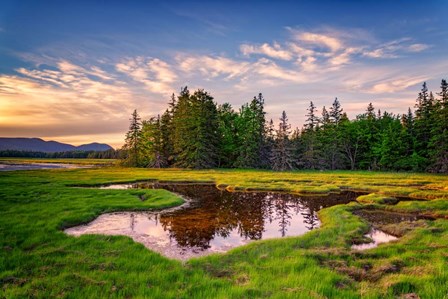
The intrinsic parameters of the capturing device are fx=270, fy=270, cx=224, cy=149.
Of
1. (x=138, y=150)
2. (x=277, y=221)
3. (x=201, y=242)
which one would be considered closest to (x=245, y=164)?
(x=138, y=150)

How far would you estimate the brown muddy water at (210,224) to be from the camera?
13414 mm

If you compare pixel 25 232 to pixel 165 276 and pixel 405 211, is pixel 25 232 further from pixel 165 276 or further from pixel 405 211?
pixel 405 211

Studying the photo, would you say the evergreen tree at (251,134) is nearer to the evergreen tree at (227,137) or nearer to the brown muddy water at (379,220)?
the evergreen tree at (227,137)

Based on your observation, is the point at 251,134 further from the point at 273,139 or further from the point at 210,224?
the point at 210,224

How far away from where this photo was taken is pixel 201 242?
13.6m

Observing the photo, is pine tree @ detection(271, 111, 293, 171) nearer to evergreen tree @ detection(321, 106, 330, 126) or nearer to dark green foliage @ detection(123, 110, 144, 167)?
evergreen tree @ detection(321, 106, 330, 126)

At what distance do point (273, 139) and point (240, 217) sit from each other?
6235 centimetres

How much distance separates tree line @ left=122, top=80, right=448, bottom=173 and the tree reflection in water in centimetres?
4137

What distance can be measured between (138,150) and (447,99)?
255 feet

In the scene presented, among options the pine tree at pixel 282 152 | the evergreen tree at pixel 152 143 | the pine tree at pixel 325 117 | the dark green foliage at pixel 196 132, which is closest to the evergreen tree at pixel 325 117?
the pine tree at pixel 325 117

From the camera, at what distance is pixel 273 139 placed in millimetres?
79938

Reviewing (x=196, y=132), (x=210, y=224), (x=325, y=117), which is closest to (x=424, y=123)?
(x=325, y=117)

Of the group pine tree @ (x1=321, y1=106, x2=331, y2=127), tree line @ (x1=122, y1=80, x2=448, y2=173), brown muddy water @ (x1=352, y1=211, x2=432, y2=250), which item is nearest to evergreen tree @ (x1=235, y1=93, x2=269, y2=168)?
tree line @ (x1=122, y1=80, x2=448, y2=173)

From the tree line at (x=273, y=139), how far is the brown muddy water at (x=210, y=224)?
145 ft
